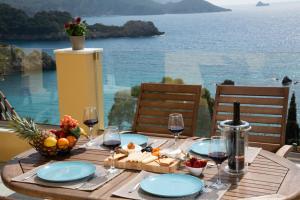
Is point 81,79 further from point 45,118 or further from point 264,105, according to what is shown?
point 264,105

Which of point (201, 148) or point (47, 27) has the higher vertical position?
point (47, 27)

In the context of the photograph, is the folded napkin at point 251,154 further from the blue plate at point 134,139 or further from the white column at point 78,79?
the white column at point 78,79

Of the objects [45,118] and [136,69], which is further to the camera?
[45,118]

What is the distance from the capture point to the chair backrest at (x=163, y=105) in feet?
10.4

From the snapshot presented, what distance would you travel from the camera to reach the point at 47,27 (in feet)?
17.6

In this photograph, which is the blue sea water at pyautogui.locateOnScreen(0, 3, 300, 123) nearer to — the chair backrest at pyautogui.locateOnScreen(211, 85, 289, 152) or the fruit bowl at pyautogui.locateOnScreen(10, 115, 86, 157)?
the chair backrest at pyautogui.locateOnScreen(211, 85, 289, 152)

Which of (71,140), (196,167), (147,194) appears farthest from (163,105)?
(147,194)

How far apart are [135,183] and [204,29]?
10.7 feet

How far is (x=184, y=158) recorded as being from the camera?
2.29 meters

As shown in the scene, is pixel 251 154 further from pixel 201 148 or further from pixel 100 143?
pixel 100 143

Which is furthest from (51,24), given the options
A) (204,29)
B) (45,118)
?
(204,29)

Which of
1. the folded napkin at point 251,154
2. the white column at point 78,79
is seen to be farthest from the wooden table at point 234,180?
the white column at point 78,79

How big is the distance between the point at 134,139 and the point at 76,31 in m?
2.07

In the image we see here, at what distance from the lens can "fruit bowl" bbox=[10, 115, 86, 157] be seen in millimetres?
2366
